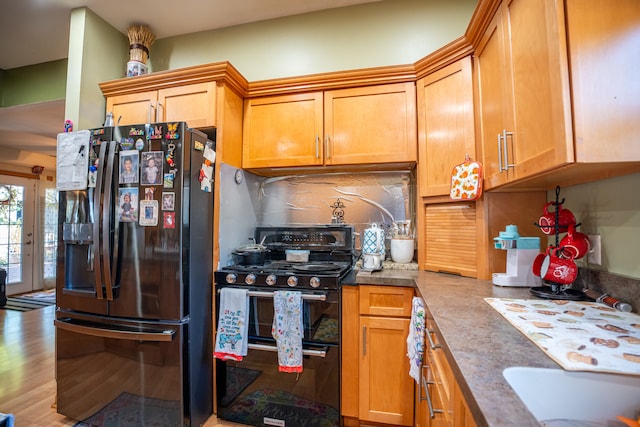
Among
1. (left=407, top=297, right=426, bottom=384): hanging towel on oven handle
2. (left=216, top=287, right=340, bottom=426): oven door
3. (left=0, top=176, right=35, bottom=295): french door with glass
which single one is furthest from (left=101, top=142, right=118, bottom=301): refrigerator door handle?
(left=0, top=176, right=35, bottom=295): french door with glass

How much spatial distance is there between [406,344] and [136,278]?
156 centimetres

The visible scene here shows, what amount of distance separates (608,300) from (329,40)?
2.28 metres

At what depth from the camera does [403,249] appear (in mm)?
1966

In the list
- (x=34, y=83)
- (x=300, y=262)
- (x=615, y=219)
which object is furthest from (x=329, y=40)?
(x=34, y=83)

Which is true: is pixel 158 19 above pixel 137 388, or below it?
above

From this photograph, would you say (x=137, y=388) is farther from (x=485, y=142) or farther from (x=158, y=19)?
(x=158, y=19)

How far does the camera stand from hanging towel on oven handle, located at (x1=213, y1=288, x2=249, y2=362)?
65.0 inches

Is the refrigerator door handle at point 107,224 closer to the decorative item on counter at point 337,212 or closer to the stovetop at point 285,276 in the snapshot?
the stovetop at point 285,276

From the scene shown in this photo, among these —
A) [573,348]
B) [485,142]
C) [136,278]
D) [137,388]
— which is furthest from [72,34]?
[573,348]

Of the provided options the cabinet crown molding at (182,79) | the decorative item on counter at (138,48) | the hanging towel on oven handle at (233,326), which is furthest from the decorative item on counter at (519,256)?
the decorative item on counter at (138,48)

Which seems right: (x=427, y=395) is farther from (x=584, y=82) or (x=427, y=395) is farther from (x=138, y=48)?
(x=138, y=48)

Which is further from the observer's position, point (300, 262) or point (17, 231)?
point (17, 231)

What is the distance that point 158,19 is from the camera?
224 cm

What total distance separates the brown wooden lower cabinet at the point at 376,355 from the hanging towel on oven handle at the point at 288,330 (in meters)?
0.26
